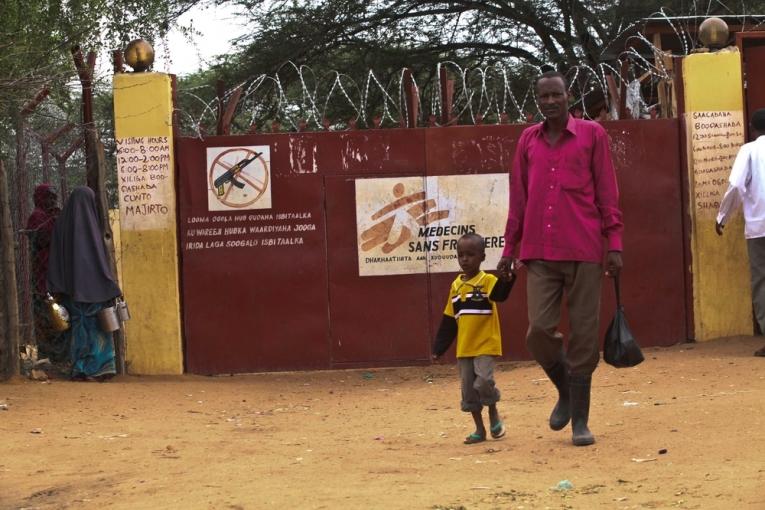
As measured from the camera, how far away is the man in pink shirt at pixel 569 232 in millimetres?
6043

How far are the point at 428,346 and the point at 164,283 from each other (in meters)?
2.20

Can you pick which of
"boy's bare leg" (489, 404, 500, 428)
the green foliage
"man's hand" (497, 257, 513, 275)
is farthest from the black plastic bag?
the green foliage

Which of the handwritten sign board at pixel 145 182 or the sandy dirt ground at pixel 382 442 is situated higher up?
the handwritten sign board at pixel 145 182

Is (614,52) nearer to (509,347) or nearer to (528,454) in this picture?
(509,347)

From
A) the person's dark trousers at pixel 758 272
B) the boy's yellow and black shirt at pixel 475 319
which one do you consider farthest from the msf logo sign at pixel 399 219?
the boy's yellow and black shirt at pixel 475 319

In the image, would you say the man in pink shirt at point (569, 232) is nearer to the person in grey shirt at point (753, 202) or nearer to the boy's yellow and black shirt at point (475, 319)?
the boy's yellow and black shirt at point (475, 319)

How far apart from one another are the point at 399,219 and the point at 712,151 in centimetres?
261

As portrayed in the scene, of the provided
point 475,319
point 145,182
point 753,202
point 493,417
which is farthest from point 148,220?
point 753,202

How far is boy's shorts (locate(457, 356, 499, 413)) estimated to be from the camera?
636cm

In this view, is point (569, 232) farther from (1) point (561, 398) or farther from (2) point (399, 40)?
(2) point (399, 40)

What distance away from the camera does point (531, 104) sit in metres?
19.5

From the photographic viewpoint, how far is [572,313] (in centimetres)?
616

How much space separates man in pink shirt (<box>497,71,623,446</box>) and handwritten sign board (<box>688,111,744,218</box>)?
430 cm

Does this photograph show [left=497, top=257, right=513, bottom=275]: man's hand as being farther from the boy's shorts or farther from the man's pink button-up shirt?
the boy's shorts
